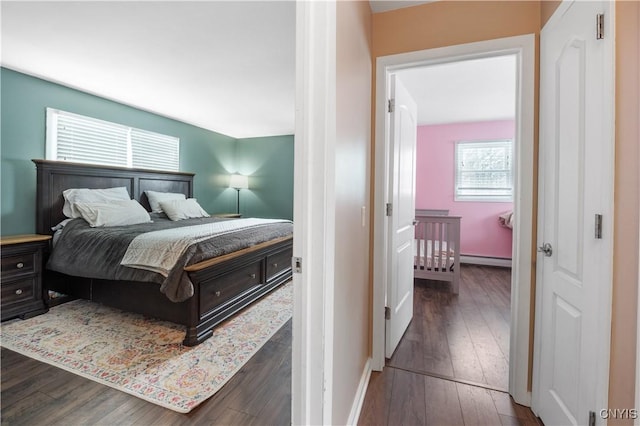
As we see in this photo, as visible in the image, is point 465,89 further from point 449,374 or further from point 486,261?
point 449,374

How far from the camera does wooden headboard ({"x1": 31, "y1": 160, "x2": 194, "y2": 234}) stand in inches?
111

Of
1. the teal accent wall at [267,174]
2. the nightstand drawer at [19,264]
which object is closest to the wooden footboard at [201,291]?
the nightstand drawer at [19,264]

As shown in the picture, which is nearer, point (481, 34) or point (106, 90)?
point (481, 34)

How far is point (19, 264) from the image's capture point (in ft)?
8.22

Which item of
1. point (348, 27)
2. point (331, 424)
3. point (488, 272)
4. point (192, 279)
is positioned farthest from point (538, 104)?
point (488, 272)

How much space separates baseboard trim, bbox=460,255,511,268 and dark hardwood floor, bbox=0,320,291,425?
4120 millimetres

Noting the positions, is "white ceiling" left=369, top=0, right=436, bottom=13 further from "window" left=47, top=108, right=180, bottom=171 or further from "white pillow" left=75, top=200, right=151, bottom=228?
"window" left=47, top=108, right=180, bottom=171

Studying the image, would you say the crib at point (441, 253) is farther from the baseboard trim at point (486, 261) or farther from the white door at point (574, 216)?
the white door at point (574, 216)

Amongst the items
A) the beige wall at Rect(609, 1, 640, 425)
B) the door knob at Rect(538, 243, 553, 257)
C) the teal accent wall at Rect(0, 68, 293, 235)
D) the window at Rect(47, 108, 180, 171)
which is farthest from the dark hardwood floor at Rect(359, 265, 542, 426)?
the window at Rect(47, 108, 180, 171)

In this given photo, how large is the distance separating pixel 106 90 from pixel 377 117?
11.0 ft

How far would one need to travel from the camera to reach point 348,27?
1229 millimetres

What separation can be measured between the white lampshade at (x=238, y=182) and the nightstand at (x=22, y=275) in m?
3.18

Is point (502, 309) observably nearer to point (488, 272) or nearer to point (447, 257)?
point (447, 257)

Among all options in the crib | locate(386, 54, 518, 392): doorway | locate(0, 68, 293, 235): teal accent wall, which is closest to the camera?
locate(386, 54, 518, 392): doorway
